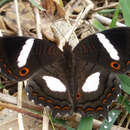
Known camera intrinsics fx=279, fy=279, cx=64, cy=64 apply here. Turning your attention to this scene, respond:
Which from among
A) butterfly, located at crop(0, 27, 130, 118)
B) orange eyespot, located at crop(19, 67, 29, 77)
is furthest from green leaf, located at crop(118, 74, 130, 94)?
orange eyespot, located at crop(19, 67, 29, 77)

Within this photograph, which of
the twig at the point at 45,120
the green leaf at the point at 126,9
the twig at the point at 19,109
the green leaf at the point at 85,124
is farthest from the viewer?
the green leaf at the point at 126,9

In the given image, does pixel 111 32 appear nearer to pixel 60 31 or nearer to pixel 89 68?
pixel 89 68

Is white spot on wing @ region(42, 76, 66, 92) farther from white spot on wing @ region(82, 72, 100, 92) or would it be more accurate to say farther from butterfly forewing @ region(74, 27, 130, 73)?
butterfly forewing @ region(74, 27, 130, 73)

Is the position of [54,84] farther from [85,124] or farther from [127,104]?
[127,104]

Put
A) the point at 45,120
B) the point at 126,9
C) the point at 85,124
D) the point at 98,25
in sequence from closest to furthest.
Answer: the point at 85,124
the point at 45,120
the point at 126,9
the point at 98,25

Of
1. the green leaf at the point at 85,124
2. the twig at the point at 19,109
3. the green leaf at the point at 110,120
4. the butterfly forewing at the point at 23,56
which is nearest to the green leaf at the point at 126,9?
the butterfly forewing at the point at 23,56

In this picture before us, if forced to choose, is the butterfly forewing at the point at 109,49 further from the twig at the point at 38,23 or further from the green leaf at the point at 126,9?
the twig at the point at 38,23

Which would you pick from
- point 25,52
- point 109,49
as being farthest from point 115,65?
point 25,52
